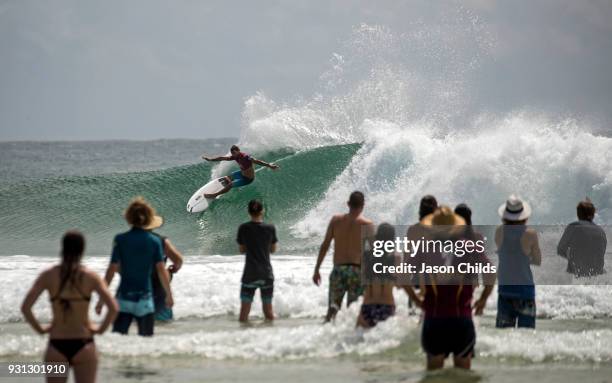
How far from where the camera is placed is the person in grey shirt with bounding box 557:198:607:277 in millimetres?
A: 7480

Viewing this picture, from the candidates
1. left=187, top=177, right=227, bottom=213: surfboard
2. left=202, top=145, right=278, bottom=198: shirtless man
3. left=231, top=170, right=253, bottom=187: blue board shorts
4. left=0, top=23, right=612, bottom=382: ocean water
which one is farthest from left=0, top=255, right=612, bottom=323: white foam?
left=187, top=177, right=227, bottom=213: surfboard

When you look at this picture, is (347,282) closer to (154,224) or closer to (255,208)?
(255,208)

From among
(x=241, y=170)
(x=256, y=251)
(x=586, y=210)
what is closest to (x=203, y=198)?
(x=241, y=170)

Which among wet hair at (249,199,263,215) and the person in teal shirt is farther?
wet hair at (249,199,263,215)

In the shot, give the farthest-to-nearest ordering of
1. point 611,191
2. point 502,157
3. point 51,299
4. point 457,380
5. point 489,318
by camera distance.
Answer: point 502,157 → point 611,191 → point 489,318 → point 457,380 → point 51,299

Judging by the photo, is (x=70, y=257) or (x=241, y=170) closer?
(x=70, y=257)

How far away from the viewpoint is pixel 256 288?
8391mm

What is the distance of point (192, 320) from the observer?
884 cm

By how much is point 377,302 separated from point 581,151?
11.5 m

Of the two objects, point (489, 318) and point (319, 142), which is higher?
point (319, 142)

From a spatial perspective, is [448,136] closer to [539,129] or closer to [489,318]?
[539,129]

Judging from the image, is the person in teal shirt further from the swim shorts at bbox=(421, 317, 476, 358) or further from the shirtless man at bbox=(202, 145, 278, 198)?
the shirtless man at bbox=(202, 145, 278, 198)

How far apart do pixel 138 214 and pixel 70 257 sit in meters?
1.56

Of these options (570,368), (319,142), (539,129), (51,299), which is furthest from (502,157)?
(51,299)
